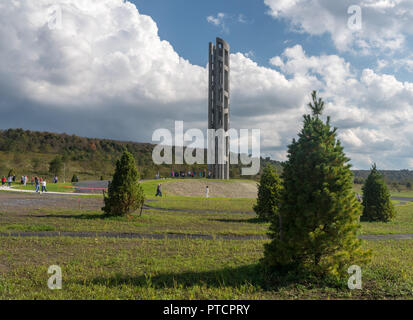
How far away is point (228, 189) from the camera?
44781mm

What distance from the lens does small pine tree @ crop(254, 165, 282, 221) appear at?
1773 cm

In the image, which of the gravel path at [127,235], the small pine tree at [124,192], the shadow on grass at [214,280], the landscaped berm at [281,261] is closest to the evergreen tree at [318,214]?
the landscaped berm at [281,261]

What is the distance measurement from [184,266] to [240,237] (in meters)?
5.17

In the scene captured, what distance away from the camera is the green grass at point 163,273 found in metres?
5.76

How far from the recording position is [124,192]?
1661 centimetres

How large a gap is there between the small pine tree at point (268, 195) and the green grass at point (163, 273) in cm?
743

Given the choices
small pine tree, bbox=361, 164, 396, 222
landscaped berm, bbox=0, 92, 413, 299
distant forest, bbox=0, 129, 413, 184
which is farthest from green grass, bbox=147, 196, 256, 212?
distant forest, bbox=0, 129, 413, 184

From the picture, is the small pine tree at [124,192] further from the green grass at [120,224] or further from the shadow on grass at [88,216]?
the green grass at [120,224]

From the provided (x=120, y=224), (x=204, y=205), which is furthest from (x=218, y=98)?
(x=120, y=224)

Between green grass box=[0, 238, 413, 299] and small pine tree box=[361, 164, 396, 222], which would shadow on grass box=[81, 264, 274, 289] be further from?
small pine tree box=[361, 164, 396, 222]

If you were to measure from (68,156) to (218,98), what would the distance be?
200 feet

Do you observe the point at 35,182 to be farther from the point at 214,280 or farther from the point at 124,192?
the point at 214,280
